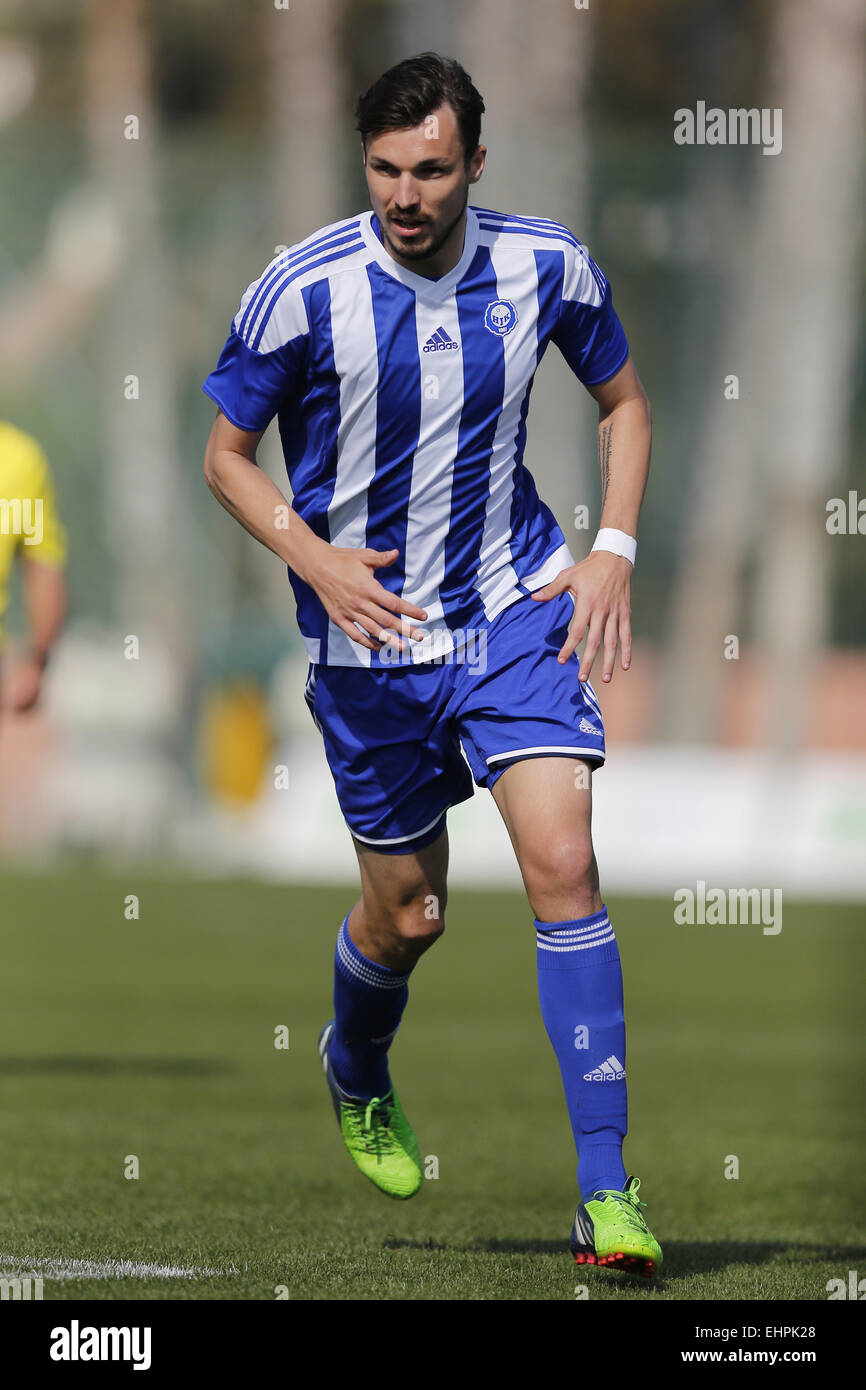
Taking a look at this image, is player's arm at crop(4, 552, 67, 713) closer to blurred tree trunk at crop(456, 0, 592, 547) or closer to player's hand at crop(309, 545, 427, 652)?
player's hand at crop(309, 545, 427, 652)

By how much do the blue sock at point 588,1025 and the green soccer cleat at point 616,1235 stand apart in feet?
0.39

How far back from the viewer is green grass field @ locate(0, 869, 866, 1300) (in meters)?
4.92

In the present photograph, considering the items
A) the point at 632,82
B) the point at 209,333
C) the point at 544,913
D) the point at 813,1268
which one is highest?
the point at 632,82

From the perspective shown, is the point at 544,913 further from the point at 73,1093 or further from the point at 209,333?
the point at 209,333

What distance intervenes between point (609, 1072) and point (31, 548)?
3.47m

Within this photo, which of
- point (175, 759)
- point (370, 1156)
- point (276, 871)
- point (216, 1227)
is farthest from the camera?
point (175, 759)

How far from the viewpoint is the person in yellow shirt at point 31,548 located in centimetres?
725

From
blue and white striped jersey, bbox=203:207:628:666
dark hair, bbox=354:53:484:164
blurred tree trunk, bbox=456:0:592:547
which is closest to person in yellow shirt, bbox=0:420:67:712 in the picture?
blue and white striped jersey, bbox=203:207:628:666

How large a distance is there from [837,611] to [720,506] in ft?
7.03

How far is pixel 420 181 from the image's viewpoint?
467 cm

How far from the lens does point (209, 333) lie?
28.1 m
